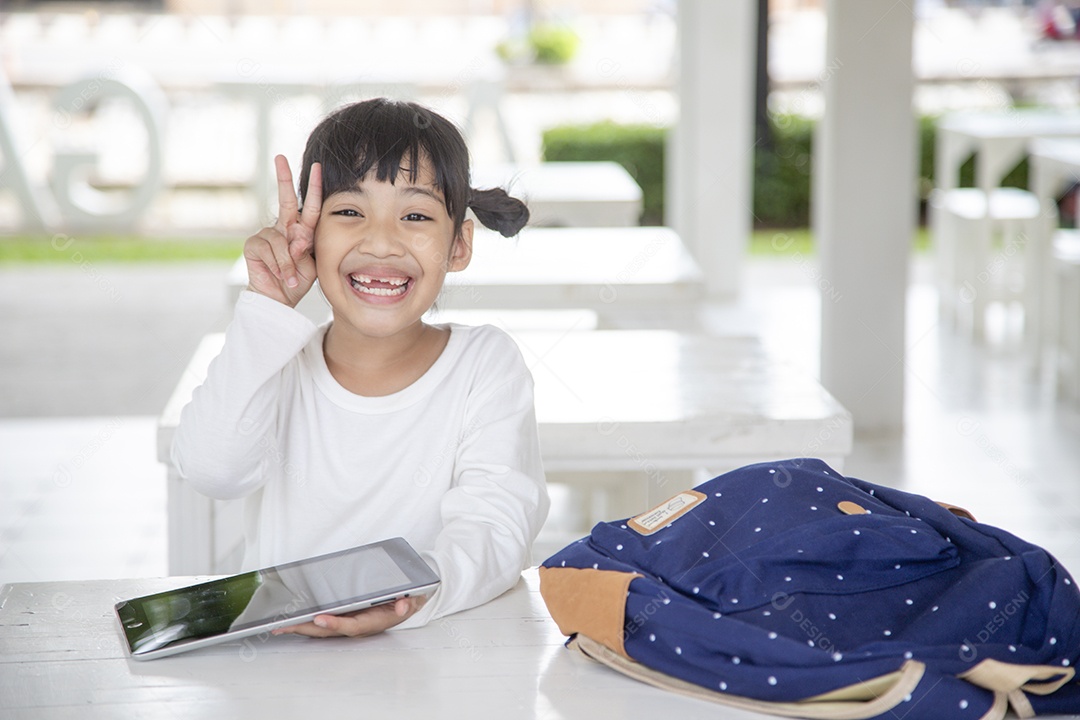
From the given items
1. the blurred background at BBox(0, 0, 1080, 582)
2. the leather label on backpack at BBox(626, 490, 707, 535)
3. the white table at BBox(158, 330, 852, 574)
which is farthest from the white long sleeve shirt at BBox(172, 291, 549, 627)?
the blurred background at BBox(0, 0, 1080, 582)

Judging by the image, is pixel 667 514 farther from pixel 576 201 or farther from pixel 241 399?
pixel 576 201

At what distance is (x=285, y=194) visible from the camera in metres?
1.59

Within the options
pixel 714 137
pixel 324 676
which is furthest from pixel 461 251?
pixel 714 137

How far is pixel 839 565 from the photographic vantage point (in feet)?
4.08

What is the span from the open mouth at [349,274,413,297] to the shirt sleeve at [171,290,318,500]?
0.36 ft

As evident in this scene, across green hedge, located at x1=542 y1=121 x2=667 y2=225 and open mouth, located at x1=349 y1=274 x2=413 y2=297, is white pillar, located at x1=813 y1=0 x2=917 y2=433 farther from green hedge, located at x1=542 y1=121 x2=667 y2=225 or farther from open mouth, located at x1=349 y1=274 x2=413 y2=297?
green hedge, located at x1=542 y1=121 x2=667 y2=225

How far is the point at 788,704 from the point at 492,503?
1.71 feet

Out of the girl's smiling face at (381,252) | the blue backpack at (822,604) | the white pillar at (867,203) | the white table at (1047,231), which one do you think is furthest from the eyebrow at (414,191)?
the white table at (1047,231)

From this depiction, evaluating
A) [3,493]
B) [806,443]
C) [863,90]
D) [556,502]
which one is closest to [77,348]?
[3,493]

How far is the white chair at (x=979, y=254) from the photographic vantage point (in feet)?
19.3

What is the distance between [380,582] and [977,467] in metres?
3.10

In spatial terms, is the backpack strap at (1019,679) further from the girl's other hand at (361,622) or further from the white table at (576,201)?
the white table at (576,201)

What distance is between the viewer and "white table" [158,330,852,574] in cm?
203

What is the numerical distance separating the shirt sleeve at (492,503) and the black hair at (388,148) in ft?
0.75
